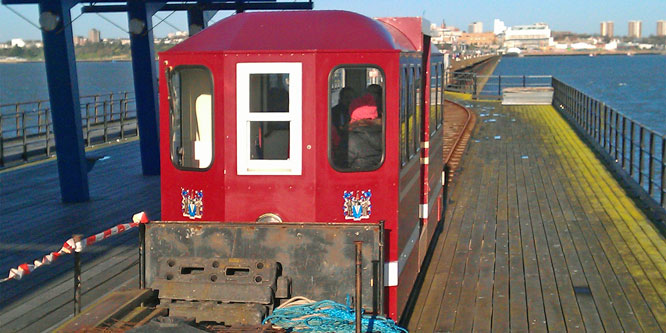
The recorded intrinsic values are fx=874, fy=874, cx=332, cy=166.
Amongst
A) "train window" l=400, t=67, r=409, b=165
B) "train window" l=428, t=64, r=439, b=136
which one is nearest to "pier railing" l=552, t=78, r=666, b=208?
"train window" l=428, t=64, r=439, b=136

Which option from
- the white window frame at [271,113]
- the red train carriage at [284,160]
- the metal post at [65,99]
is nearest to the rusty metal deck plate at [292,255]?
the red train carriage at [284,160]

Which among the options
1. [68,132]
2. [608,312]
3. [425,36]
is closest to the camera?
[608,312]

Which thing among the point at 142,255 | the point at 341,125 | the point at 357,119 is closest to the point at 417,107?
the point at 357,119

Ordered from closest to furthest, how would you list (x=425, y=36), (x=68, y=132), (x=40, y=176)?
(x=425, y=36), (x=68, y=132), (x=40, y=176)

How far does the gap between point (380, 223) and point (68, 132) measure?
368 inches

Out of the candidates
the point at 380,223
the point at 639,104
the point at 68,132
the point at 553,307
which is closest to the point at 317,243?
the point at 380,223

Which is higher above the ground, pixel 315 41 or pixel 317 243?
pixel 315 41

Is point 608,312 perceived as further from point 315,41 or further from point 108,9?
point 108,9

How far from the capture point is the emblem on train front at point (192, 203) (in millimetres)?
7352

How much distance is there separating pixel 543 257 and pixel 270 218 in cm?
463

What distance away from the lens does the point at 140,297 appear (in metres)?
6.39

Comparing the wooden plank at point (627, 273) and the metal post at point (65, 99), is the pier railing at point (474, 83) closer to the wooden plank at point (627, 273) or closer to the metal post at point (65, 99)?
the wooden plank at point (627, 273)

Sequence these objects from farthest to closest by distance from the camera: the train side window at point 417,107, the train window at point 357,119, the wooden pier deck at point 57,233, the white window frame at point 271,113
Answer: the train side window at point 417,107
the wooden pier deck at point 57,233
the train window at point 357,119
the white window frame at point 271,113

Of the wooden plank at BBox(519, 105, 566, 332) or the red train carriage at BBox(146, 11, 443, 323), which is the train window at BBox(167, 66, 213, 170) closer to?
the red train carriage at BBox(146, 11, 443, 323)
